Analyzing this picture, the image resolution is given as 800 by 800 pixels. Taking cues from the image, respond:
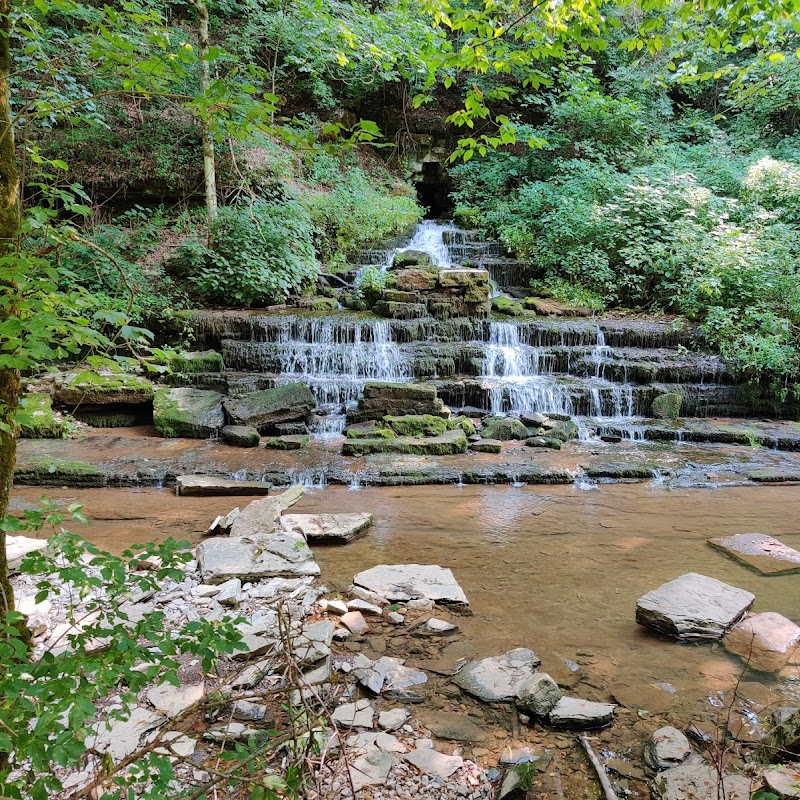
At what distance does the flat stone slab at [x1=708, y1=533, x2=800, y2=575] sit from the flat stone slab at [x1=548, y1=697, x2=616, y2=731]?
2488 millimetres

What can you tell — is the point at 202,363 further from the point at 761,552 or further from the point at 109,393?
the point at 761,552

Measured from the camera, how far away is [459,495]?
629 centimetres

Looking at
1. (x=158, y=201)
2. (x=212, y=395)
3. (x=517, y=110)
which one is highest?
(x=517, y=110)

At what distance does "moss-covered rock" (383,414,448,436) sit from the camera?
810cm

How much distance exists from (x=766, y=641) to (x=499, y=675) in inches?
66.2

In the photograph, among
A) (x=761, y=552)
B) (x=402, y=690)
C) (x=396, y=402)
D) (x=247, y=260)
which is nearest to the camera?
(x=402, y=690)

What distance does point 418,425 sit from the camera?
8.13 m

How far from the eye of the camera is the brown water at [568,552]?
9.94 ft

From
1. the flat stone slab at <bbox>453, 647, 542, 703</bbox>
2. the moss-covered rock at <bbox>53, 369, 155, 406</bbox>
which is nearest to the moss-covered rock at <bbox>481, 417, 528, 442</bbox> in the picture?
the moss-covered rock at <bbox>53, 369, 155, 406</bbox>

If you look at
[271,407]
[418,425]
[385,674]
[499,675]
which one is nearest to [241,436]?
[271,407]

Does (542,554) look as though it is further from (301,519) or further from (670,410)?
(670,410)

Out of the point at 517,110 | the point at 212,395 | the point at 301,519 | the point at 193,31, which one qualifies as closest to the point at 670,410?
the point at 301,519

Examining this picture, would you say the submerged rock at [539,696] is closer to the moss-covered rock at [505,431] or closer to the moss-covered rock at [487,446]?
the moss-covered rock at [487,446]

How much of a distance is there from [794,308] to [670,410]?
310 cm
